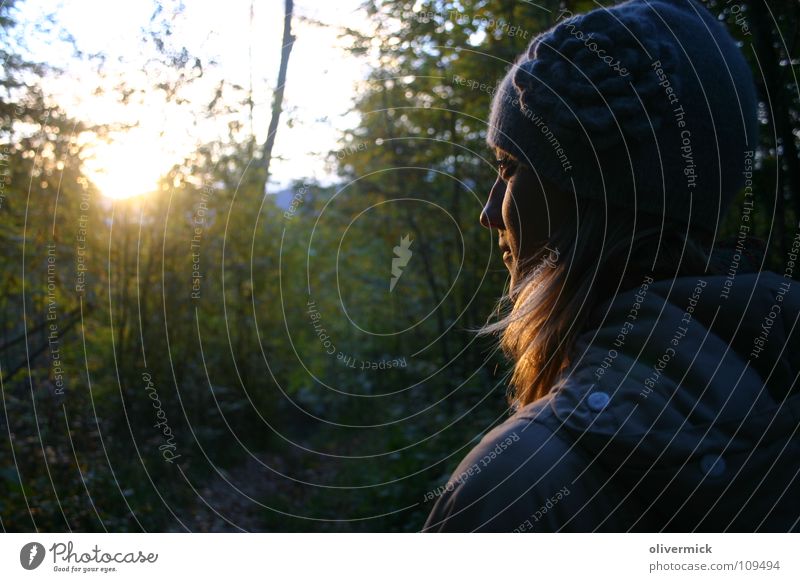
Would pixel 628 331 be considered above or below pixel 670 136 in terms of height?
below

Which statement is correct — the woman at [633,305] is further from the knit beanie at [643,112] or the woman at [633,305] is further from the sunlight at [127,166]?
the sunlight at [127,166]

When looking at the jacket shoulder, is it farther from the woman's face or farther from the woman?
the woman's face

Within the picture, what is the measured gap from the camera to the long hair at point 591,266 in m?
1.00

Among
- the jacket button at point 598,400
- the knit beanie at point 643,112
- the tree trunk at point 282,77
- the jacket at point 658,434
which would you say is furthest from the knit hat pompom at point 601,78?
the tree trunk at point 282,77

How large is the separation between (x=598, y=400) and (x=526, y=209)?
0.39 m

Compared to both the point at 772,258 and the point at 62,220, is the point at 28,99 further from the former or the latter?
the point at 772,258

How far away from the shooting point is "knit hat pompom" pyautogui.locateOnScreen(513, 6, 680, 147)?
100cm

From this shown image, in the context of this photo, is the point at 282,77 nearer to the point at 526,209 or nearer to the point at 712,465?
the point at 526,209

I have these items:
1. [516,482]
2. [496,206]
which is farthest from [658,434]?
[496,206]

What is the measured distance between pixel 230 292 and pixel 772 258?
190 inches

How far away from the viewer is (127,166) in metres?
3.77

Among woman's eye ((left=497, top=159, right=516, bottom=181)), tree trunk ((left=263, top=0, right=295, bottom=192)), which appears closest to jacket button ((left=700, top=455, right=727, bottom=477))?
woman's eye ((left=497, top=159, right=516, bottom=181))
